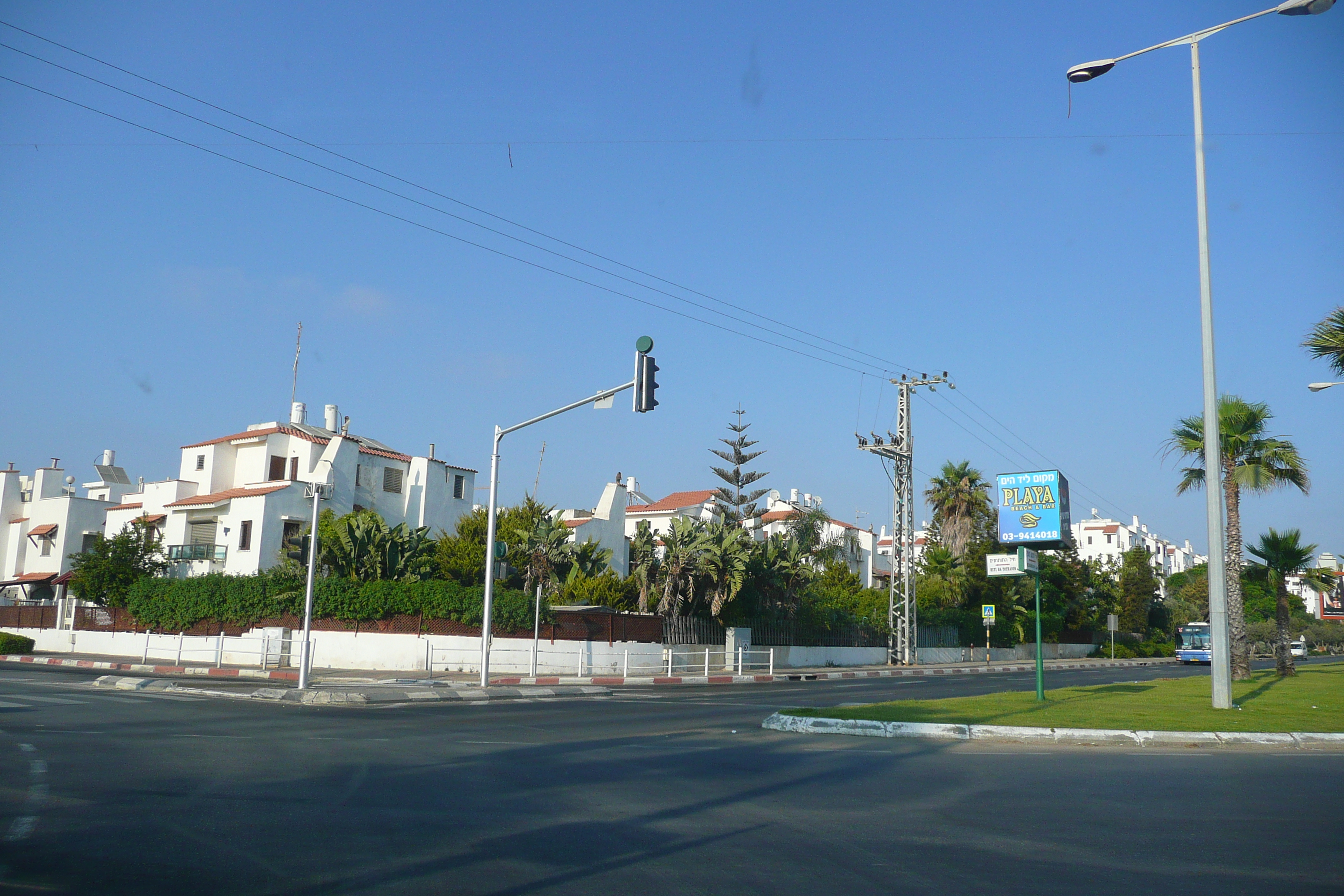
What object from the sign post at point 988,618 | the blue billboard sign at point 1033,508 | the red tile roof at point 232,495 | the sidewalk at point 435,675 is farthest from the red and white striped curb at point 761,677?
the red tile roof at point 232,495

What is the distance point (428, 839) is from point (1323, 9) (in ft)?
52.0

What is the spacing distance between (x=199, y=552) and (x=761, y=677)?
1107 inches

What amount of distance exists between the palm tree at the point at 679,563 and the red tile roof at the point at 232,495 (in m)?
19.9

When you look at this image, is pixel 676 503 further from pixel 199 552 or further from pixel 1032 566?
pixel 1032 566

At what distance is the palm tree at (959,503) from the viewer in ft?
193

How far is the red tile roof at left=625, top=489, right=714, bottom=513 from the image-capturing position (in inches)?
3268

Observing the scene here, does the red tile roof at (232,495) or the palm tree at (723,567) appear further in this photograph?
the red tile roof at (232,495)

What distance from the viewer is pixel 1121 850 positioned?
663 centimetres

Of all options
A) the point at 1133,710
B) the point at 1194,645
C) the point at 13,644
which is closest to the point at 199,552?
the point at 13,644

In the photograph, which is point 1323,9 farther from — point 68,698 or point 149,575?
point 149,575

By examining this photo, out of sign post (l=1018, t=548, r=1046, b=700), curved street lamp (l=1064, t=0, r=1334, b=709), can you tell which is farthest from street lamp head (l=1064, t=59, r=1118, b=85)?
sign post (l=1018, t=548, r=1046, b=700)

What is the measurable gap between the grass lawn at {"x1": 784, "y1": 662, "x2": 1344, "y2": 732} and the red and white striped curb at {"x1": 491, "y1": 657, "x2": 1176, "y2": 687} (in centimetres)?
1154

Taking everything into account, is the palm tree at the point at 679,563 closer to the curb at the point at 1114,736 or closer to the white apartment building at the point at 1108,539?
the curb at the point at 1114,736

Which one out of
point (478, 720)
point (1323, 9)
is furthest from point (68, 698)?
point (1323, 9)
